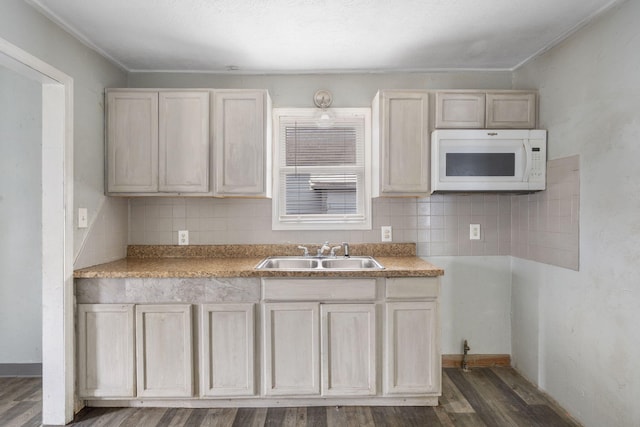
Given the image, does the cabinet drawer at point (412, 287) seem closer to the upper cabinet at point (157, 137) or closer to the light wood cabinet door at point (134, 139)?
the upper cabinet at point (157, 137)

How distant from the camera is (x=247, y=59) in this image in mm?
2623

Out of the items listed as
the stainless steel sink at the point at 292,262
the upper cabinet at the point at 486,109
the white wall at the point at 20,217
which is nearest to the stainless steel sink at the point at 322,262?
the stainless steel sink at the point at 292,262

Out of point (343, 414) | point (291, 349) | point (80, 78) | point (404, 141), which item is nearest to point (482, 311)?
point (343, 414)

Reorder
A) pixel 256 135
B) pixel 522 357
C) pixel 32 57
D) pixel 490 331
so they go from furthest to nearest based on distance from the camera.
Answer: pixel 490 331 → pixel 522 357 → pixel 256 135 → pixel 32 57

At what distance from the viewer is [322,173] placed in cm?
293

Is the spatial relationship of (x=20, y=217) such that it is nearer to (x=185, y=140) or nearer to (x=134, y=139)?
(x=134, y=139)

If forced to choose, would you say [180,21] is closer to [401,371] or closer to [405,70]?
[405,70]

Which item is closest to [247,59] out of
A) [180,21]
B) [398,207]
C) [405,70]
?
[180,21]

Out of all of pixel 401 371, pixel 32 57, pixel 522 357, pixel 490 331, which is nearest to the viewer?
pixel 32 57

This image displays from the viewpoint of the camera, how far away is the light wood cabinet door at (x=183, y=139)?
253 cm

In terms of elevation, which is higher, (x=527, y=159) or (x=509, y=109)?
(x=509, y=109)

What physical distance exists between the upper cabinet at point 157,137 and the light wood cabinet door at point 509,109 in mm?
2040

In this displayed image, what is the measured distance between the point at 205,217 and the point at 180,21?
141 cm

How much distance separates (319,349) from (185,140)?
170 centimetres
